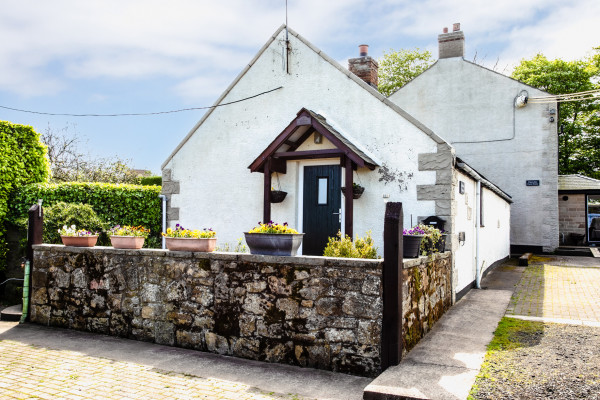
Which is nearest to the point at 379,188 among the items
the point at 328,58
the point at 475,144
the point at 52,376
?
the point at 328,58

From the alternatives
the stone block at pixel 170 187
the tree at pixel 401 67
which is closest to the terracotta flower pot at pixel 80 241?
the stone block at pixel 170 187

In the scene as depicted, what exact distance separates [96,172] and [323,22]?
18253 millimetres

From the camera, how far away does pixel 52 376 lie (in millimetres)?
5230

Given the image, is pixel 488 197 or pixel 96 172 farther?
pixel 96 172

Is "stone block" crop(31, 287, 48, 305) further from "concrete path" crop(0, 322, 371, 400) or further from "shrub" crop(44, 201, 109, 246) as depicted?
"shrub" crop(44, 201, 109, 246)

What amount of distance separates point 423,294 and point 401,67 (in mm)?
28399

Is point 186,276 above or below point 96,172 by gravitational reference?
below

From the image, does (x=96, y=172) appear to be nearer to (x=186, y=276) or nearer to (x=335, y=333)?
(x=186, y=276)

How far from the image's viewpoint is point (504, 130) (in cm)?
1795

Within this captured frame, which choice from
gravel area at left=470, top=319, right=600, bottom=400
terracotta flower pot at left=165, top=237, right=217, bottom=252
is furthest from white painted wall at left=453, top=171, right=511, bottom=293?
terracotta flower pot at left=165, top=237, right=217, bottom=252

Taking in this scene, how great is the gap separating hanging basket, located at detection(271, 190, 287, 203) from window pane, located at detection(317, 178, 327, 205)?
74cm

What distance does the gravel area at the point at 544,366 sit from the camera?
4480 mm

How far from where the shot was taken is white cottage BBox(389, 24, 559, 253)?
17531 millimetres

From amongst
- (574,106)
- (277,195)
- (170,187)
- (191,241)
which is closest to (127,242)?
(191,241)
